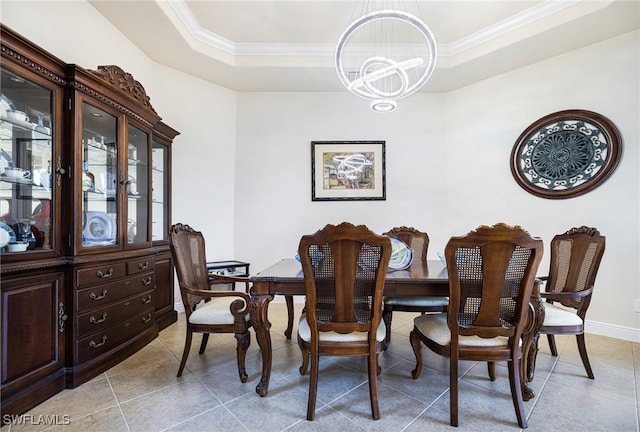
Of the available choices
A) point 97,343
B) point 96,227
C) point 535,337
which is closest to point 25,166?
point 96,227

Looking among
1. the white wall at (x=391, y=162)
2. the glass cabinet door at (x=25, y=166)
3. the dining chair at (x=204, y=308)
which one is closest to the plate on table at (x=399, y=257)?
the dining chair at (x=204, y=308)

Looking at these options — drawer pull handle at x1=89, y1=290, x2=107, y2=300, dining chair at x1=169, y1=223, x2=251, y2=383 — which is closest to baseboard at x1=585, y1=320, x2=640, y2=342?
dining chair at x1=169, y1=223, x2=251, y2=383

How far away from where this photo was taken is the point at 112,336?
2.07 meters

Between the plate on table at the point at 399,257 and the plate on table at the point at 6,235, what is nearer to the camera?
the plate on table at the point at 6,235

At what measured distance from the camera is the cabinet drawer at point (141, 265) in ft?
7.32

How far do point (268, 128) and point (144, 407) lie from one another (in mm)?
3214

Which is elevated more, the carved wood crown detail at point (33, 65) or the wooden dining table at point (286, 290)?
the carved wood crown detail at point (33, 65)

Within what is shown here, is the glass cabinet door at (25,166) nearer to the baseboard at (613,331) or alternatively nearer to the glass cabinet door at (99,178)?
the glass cabinet door at (99,178)

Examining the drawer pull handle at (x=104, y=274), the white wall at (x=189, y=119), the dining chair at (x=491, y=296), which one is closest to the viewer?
the dining chair at (x=491, y=296)

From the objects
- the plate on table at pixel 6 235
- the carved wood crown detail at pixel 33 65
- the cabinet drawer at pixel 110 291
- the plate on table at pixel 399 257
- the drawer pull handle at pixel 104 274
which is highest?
the carved wood crown detail at pixel 33 65

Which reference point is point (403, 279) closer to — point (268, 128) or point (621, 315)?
point (621, 315)

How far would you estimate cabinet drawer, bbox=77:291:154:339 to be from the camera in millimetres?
1862

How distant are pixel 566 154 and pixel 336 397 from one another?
324cm

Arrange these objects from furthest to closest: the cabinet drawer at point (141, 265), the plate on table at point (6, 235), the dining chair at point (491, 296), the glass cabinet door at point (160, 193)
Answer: the glass cabinet door at point (160, 193), the cabinet drawer at point (141, 265), the plate on table at point (6, 235), the dining chair at point (491, 296)
